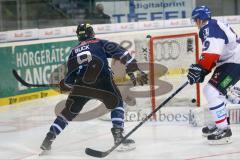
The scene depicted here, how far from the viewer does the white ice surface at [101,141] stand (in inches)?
195

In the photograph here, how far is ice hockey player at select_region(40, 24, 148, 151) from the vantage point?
5039 millimetres

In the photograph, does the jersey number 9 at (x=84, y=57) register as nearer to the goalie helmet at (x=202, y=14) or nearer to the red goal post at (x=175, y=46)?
the goalie helmet at (x=202, y=14)

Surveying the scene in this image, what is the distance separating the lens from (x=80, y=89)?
5.24 metres

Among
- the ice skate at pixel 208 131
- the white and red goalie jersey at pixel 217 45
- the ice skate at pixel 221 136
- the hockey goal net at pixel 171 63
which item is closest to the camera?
the white and red goalie jersey at pixel 217 45

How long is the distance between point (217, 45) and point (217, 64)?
0.35 metres

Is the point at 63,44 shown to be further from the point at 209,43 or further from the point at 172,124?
the point at 209,43

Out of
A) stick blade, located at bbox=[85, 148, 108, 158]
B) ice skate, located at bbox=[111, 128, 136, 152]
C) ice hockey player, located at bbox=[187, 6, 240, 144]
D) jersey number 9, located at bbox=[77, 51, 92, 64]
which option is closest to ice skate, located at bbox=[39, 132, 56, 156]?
stick blade, located at bbox=[85, 148, 108, 158]

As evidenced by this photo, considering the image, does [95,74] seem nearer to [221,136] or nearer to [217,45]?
[217,45]

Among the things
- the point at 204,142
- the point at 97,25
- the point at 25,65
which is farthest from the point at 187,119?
the point at 97,25

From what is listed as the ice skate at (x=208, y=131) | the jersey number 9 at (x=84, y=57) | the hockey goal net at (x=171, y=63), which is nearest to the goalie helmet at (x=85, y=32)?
the jersey number 9 at (x=84, y=57)

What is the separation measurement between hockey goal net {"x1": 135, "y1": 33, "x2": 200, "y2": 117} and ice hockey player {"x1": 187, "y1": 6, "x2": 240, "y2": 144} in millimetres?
1859

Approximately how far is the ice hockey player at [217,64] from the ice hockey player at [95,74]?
0.50 metres

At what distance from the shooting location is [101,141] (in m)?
5.64

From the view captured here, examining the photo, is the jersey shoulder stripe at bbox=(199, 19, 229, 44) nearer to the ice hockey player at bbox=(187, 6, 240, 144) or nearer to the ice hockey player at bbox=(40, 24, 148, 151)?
the ice hockey player at bbox=(187, 6, 240, 144)
